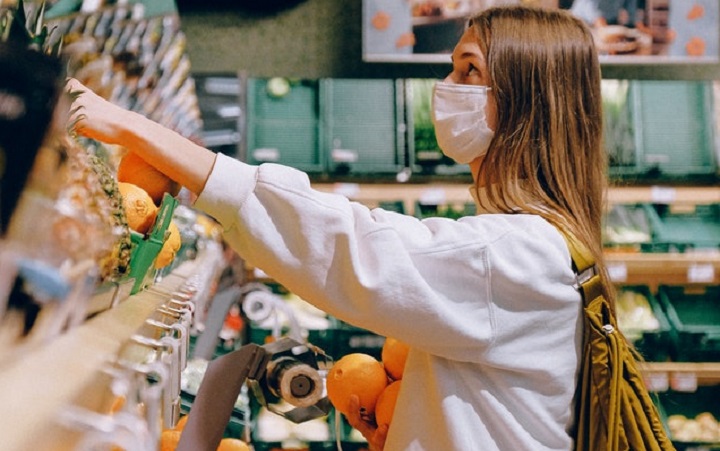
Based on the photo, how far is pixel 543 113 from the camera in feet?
4.18

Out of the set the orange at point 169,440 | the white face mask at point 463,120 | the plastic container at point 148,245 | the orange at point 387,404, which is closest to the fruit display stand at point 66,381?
the plastic container at point 148,245

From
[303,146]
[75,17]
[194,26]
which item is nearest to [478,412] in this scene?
[75,17]

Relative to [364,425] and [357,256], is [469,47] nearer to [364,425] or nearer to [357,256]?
[357,256]

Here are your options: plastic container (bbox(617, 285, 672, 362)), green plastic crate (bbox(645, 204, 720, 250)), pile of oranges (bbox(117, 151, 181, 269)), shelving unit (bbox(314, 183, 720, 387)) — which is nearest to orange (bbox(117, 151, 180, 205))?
pile of oranges (bbox(117, 151, 181, 269))

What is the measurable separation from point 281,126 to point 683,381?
2465 mm

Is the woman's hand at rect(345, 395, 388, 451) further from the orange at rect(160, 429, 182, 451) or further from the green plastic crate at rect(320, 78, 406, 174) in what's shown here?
the green plastic crate at rect(320, 78, 406, 174)

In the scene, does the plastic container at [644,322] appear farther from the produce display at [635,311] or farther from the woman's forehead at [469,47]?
the woman's forehead at [469,47]

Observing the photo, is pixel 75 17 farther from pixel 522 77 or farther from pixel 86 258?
pixel 86 258

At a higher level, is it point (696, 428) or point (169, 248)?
point (169, 248)

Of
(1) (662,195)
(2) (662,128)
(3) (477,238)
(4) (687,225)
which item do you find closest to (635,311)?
(4) (687,225)

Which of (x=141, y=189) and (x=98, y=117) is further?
(x=141, y=189)

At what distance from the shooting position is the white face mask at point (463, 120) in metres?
1.34

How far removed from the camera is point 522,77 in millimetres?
1271

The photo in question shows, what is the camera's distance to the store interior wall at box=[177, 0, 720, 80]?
4.63 m
